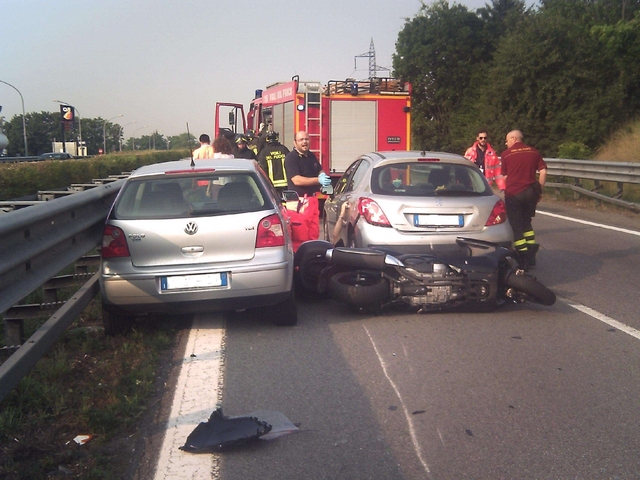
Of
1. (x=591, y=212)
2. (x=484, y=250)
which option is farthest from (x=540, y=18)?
(x=484, y=250)

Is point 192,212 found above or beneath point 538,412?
above

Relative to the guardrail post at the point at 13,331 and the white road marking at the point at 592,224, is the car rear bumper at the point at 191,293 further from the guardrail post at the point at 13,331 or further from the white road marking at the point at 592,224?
the white road marking at the point at 592,224

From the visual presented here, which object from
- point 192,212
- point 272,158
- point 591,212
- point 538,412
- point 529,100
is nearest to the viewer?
point 538,412

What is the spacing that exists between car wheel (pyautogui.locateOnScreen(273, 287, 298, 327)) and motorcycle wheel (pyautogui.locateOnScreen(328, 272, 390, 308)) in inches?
20.6

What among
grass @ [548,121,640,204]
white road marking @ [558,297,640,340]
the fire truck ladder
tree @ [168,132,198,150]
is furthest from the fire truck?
white road marking @ [558,297,640,340]

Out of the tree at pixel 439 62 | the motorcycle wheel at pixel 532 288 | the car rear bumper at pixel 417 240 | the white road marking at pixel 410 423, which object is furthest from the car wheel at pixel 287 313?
the tree at pixel 439 62

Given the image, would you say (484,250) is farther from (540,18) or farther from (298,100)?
(540,18)

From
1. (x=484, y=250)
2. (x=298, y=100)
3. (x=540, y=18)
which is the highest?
(x=540, y=18)

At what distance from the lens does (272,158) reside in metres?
12.2

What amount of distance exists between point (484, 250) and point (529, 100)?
96.2 feet

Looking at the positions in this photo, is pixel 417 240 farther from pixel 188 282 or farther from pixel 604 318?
pixel 188 282

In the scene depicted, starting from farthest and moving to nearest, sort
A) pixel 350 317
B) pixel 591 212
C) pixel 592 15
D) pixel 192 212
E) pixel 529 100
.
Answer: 1. pixel 592 15
2. pixel 529 100
3. pixel 591 212
4. pixel 350 317
5. pixel 192 212

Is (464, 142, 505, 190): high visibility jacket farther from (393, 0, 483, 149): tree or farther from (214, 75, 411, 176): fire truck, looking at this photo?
(393, 0, 483, 149): tree

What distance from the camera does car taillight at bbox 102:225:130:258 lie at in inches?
260
